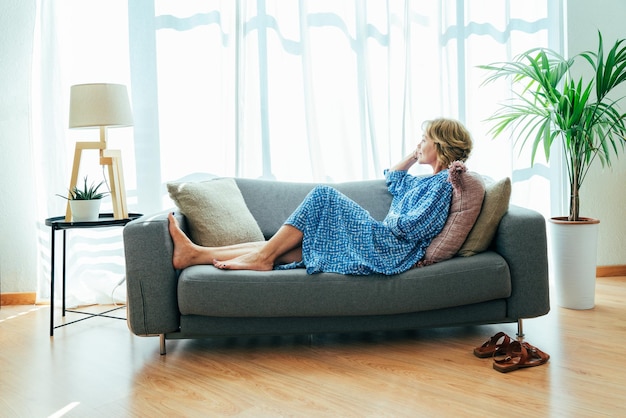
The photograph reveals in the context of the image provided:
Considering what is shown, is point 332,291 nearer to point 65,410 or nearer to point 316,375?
point 316,375

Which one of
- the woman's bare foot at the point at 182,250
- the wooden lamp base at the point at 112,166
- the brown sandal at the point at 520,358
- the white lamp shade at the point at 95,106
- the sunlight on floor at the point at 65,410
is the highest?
the white lamp shade at the point at 95,106

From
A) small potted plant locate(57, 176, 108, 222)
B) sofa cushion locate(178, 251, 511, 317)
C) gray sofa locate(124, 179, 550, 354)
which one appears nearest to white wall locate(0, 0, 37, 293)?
small potted plant locate(57, 176, 108, 222)

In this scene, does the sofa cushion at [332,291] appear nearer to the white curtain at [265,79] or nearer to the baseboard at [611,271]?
the white curtain at [265,79]

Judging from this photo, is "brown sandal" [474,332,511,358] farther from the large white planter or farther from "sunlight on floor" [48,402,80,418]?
"sunlight on floor" [48,402,80,418]

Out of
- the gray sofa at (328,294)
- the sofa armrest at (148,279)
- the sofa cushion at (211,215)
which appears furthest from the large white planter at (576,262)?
the sofa armrest at (148,279)

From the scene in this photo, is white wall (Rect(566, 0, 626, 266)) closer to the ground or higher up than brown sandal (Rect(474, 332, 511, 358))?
higher up

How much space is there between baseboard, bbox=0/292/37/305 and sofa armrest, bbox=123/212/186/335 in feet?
4.78

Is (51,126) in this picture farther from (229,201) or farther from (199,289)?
(199,289)

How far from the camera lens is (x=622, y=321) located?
2.86 m

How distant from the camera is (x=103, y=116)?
2934 mm

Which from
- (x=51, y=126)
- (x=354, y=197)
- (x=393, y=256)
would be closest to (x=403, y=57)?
(x=354, y=197)

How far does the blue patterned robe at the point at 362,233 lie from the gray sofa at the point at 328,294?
69mm

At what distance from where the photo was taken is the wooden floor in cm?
192

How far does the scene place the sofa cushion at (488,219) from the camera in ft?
8.31
